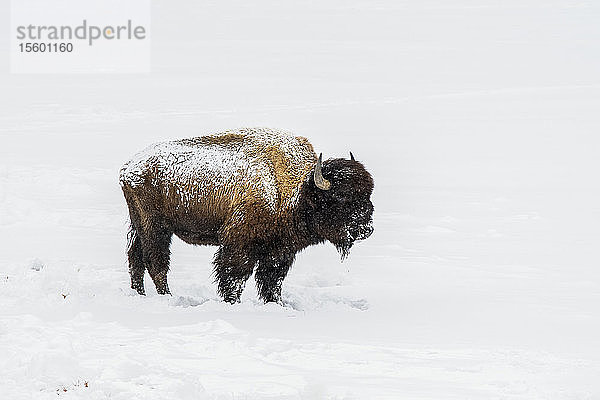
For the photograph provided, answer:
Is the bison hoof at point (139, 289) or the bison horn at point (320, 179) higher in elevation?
the bison horn at point (320, 179)

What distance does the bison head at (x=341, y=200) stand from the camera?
8.45m

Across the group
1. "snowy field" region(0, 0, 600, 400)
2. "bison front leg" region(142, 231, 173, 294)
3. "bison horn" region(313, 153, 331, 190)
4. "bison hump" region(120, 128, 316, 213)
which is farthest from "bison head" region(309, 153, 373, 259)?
"bison front leg" region(142, 231, 173, 294)

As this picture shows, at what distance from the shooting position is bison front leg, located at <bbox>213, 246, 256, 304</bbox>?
846cm

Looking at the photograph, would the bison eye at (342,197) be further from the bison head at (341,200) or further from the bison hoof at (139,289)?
the bison hoof at (139,289)

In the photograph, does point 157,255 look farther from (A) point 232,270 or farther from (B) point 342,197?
(B) point 342,197

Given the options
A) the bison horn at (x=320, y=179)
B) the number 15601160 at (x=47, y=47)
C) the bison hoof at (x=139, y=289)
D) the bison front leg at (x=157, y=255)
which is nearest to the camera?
the bison horn at (x=320, y=179)

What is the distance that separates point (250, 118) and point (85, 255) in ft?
46.7

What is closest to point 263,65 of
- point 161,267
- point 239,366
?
point 161,267

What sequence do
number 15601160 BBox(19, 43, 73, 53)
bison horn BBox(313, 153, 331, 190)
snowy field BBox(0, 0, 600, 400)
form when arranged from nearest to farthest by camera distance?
snowy field BBox(0, 0, 600, 400) → bison horn BBox(313, 153, 331, 190) → number 15601160 BBox(19, 43, 73, 53)

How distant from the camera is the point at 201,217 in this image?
28.6ft

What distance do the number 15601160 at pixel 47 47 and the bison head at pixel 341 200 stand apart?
2874cm

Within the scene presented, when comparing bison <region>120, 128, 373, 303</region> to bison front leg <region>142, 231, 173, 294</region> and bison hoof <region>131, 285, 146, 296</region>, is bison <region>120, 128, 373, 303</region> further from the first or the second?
bison hoof <region>131, 285, 146, 296</region>

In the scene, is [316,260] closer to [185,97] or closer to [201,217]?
[201,217]

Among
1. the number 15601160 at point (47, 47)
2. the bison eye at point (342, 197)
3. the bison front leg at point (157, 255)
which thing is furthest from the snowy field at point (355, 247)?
the number 15601160 at point (47, 47)
